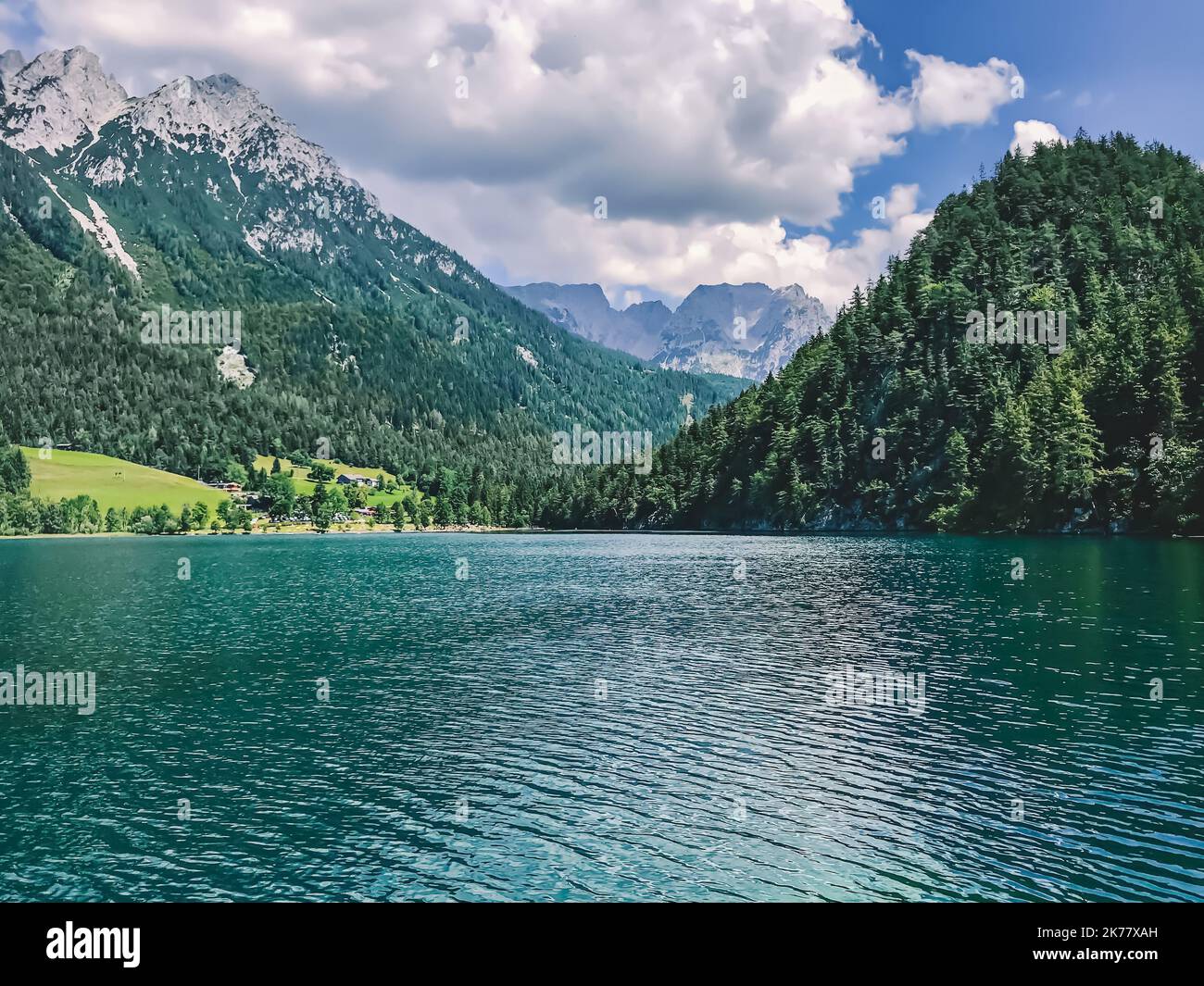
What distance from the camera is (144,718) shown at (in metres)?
43.5

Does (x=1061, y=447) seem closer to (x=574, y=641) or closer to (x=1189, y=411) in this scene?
(x=1189, y=411)

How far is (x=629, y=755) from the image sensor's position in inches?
1412

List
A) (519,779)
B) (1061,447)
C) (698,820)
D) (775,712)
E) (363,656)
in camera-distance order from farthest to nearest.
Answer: (1061,447)
(363,656)
(775,712)
(519,779)
(698,820)

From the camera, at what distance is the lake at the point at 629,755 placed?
24672 millimetres

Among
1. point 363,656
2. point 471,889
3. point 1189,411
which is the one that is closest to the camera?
point 471,889

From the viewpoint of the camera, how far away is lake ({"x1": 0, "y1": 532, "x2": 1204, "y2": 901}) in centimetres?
2467

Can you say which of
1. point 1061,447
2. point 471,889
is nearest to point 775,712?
point 471,889

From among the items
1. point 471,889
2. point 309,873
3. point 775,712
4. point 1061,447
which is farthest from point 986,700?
point 1061,447

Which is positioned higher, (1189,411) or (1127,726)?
(1189,411)

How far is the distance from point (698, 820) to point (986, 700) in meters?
22.4

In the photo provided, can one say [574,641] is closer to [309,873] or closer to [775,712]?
[775,712]

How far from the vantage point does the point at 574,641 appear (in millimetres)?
64875
